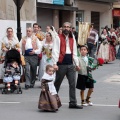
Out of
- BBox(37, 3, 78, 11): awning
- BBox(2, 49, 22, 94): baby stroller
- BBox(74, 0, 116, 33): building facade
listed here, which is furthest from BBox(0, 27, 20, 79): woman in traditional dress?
BBox(74, 0, 116, 33): building facade

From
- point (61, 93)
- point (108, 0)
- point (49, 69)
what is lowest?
point (61, 93)

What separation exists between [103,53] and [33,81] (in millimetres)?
9951

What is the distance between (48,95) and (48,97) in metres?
0.05

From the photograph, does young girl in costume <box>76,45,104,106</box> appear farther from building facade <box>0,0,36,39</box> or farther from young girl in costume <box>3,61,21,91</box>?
building facade <box>0,0,36,39</box>

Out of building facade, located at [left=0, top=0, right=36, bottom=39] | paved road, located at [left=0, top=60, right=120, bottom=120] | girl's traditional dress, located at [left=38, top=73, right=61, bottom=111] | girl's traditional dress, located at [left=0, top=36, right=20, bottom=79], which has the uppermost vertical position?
building facade, located at [left=0, top=0, right=36, bottom=39]

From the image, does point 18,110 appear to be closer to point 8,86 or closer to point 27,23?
point 8,86

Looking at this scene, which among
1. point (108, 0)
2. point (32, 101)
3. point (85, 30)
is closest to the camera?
point (32, 101)

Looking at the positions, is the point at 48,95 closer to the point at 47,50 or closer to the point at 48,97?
the point at 48,97

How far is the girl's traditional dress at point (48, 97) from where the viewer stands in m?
10.6

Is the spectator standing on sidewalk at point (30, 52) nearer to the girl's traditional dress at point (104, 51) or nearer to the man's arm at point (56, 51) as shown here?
the man's arm at point (56, 51)

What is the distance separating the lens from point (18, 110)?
35.7 ft

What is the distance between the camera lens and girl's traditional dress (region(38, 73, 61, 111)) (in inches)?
417

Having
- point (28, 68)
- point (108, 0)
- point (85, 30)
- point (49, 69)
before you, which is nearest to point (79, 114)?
point (49, 69)

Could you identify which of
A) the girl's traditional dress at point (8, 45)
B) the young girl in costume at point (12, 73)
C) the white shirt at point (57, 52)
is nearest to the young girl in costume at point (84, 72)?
the white shirt at point (57, 52)
